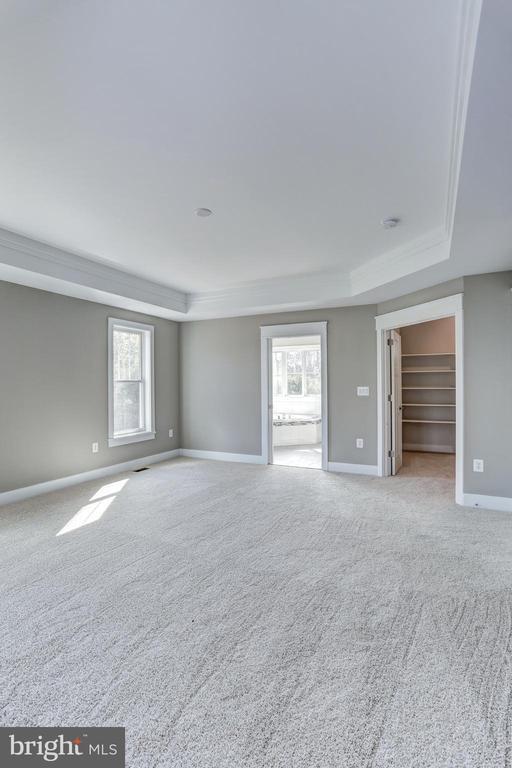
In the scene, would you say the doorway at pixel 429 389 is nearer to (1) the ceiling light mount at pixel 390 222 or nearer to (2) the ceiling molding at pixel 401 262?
(2) the ceiling molding at pixel 401 262

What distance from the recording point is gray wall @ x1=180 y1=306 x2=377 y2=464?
5746 millimetres

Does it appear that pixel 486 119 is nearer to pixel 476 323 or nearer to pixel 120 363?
pixel 476 323

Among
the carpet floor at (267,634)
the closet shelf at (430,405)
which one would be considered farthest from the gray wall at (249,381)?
the closet shelf at (430,405)

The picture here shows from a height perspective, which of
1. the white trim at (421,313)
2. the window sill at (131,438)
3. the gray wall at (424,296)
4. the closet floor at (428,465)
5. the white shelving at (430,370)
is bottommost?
the closet floor at (428,465)

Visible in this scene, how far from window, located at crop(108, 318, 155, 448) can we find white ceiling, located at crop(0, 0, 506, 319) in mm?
1765

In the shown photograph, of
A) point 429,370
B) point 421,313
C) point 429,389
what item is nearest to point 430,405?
point 429,389

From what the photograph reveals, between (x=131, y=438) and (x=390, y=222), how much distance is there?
4.62 meters

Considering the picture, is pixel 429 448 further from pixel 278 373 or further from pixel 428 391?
pixel 278 373

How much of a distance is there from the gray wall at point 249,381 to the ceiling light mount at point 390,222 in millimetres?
2101

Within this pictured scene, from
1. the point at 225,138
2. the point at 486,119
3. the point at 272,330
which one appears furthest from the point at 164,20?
the point at 272,330

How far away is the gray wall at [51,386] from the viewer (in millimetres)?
4434

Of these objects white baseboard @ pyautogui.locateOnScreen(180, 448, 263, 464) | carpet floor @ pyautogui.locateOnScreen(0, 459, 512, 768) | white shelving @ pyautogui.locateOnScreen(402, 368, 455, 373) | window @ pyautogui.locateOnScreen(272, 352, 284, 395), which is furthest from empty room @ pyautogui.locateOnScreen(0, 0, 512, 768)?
window @ pyautogui.locateOnScreen(272, 352, 284, 395)

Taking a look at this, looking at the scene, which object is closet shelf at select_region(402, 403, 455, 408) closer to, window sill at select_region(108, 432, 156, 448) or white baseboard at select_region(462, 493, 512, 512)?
white baseboard at select_region(462, 493, 512, 512)

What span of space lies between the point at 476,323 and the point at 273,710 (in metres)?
3.91
